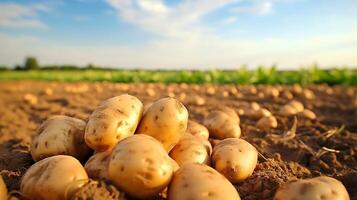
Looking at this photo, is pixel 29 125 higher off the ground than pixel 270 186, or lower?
lower

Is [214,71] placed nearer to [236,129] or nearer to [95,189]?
[236,129]

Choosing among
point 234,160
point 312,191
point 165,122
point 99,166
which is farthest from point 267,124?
point 99,166

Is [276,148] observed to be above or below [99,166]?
below

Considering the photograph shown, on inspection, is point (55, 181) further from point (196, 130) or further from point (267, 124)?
point (267, 124)

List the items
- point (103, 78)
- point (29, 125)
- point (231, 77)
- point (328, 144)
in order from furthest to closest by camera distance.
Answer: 1. point (103, 78)
2. point (231, 77)
3. point (29, 125)
4. point (328, 144)

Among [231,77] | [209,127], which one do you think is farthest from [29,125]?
[231,77]

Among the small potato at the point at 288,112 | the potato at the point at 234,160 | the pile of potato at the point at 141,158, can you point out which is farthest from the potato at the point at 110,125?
the small potato at the point at 288,112

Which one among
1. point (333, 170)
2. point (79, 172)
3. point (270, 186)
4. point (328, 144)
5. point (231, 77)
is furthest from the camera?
point (231, 77)
